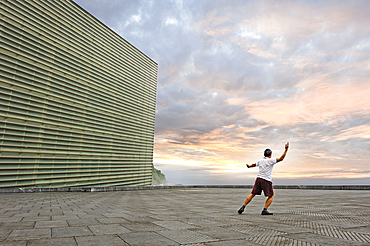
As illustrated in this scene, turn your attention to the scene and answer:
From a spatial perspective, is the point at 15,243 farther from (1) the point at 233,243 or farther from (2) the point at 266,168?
(2) the point at 266,168

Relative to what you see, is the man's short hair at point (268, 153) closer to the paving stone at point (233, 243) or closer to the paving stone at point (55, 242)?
the paving stone at point (233, 243)

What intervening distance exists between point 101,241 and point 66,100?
37721 mm

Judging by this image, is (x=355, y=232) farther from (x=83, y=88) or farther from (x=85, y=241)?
(x=83, y=88)

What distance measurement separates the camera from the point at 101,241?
3.30 metres

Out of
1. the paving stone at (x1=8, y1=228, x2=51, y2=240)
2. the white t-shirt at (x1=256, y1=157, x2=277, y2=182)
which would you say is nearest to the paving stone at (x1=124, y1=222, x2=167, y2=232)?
the paving stone at (x1=8, y1=228, x2=51, y2=240)

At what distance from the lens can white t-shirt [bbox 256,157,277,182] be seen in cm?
637

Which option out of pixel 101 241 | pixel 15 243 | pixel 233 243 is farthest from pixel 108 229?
pixel 233 243

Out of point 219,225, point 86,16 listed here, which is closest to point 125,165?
point 86,16

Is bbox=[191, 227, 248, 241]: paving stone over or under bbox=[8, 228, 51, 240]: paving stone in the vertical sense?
over

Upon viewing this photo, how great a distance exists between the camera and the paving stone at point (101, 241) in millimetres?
3174

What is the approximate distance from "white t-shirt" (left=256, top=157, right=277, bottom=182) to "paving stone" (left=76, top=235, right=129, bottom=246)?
14.3 ft

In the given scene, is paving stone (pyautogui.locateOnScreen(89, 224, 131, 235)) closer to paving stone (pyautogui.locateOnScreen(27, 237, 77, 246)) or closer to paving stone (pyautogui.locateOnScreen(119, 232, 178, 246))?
paving stone (pyautogui.locateOnScreen(119, 232, 178, 246))

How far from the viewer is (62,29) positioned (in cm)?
3606

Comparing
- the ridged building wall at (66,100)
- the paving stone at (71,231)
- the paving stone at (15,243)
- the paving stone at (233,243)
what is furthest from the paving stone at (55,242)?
the ridged building wall at (66,100)
